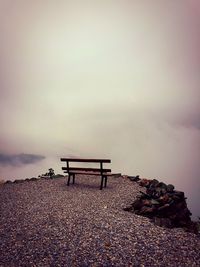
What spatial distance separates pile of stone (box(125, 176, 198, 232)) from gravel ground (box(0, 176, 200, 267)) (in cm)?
53

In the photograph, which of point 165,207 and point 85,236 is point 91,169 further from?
point 85,236

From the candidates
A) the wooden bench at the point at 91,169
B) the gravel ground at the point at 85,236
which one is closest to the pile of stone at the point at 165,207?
the gravel ground at the point at 85,236

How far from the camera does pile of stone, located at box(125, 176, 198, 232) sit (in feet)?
37.0

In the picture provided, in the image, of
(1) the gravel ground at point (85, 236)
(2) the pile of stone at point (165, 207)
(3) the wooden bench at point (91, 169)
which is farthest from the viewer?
(3) the wooden bench at point (91, 169)

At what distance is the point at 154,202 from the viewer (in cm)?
1233

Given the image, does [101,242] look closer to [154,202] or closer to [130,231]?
[130,231]

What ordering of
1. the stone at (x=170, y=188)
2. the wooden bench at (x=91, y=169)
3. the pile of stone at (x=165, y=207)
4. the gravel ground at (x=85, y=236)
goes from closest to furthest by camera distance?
the gravel ground at (x=85, y=236)
the pile of stone at (x=165, y=207)
the stone at (x=170, y=188)
the wooden bench at (x=91, y=169)

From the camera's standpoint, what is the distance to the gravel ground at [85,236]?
8047 mm

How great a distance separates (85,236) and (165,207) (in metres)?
3.91

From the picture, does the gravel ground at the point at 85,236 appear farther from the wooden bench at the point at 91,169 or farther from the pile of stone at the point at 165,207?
the wooden bench at the point at 91,169

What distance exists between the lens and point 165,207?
469 inches

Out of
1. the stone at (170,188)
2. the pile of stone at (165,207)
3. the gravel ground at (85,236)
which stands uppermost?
the stone at (170,188)

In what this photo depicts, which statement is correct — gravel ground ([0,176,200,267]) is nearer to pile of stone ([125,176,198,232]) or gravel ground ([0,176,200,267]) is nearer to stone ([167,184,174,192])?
pile of stone ([125,176,198,232])

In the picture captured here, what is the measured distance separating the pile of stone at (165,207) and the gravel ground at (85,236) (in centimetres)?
53
